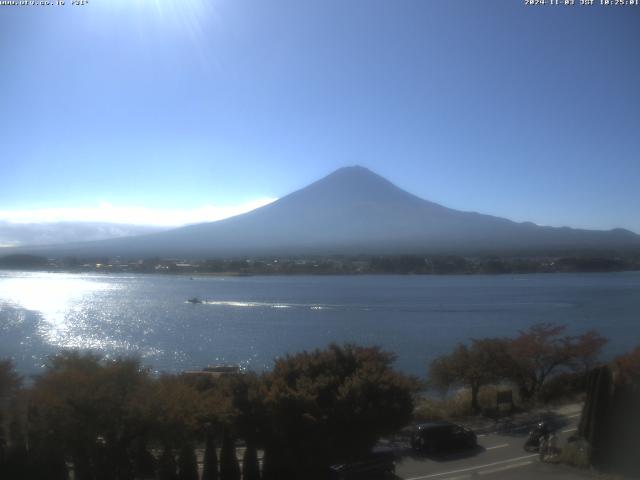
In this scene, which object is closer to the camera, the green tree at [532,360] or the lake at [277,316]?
the green tree at [532,360]

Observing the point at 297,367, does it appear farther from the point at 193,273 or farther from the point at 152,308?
the point at 193,273

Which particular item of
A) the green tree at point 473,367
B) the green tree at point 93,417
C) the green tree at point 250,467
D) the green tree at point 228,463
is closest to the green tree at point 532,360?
the green tree at point 473,367

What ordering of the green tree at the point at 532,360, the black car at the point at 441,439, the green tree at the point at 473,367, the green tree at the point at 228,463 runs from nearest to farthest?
the green tree at the point at 228,463, the black car at the point at 441,439, the green tree at the point at 473,367, the green tree at the point at 532,360

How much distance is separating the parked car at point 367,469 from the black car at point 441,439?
876mm

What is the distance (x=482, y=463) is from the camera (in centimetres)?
589

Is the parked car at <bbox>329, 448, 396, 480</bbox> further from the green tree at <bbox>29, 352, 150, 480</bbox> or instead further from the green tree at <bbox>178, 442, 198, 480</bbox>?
the green tree at <bbox>29, 352, 150, 480</bbox>

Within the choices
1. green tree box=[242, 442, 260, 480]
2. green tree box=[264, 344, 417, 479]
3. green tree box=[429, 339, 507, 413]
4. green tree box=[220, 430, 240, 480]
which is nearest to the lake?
green tree box=[429, 339, 507, 413]

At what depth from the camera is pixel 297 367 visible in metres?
6.03

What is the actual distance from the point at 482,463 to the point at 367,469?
4.07ft

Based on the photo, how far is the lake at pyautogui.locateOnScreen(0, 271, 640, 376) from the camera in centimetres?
1717

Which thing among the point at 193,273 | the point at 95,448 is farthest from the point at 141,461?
the point at 193,273

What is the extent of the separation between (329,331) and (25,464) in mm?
16095

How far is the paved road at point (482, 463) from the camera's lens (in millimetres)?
5504

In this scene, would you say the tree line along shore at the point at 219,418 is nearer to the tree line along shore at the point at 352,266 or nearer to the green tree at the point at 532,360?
the green tree at the point at 532,360
